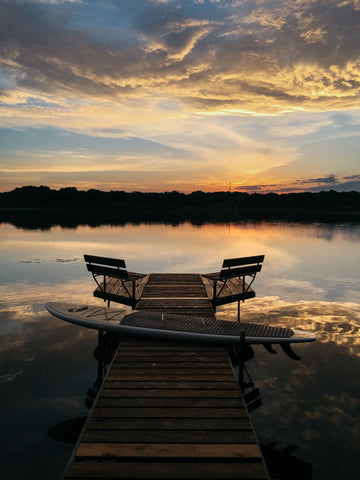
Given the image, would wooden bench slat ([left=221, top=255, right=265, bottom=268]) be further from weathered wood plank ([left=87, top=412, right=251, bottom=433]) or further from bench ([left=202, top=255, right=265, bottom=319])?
weathered wood plank ([left=87, top=412, right=251, bottom=433])

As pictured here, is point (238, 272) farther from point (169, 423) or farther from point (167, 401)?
point (169, 423)

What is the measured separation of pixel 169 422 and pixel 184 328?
10.7 feet

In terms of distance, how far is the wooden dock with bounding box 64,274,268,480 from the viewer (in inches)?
169

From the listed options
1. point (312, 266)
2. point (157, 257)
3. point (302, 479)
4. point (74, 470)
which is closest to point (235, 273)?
point (302, 479)

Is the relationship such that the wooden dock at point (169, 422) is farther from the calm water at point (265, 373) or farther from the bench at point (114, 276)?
the bench at point (114, 276)

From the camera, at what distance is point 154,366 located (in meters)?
7.08

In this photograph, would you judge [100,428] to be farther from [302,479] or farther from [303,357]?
[303,357]

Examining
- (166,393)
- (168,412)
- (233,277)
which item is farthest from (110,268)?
(168,412)

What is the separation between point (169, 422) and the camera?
17.1ft

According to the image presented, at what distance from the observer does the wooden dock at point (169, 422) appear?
4301 mm

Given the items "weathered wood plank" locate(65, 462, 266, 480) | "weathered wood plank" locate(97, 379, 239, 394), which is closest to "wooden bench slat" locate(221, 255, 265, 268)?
"weathered wood plank" locate(97, 379, 239, 394)

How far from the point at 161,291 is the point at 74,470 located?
962cm

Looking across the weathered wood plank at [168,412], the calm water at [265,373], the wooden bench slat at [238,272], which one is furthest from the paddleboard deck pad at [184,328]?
the wooden bench slat at [238,272]

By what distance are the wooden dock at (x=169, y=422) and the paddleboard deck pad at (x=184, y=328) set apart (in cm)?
33
